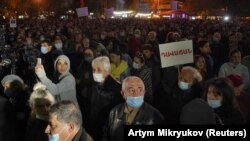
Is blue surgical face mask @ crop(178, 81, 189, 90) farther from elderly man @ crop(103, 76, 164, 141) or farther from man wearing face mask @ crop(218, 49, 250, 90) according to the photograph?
man wearing face mask @ crop(218, 49, 250, 90)

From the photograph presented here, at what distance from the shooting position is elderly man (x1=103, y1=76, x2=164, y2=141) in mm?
5235

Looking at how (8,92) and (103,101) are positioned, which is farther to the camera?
(8,92)

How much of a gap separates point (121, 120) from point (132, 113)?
0.15 metres

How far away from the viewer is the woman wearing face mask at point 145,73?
28.1ft

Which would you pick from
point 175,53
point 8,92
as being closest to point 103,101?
point 8,92

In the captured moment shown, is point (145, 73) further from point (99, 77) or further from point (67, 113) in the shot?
point (67, 113)

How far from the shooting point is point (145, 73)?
28.5 feet

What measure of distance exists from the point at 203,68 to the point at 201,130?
4.25 meters

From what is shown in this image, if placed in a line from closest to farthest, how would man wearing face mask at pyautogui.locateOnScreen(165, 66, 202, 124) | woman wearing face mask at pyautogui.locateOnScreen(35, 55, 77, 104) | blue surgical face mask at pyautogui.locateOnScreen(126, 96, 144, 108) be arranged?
blue surgical face mask at pyautogui.locateOnScreen(126, 96, 144, 108)
man wearing face mask at pyautogui.locateOnScreen(165, 66, 202, 124)
woman wearing face mask at pyautogui.locateOnScreen(35, 55, 77, 104)

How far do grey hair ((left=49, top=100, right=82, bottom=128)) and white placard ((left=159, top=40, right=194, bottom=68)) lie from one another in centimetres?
382

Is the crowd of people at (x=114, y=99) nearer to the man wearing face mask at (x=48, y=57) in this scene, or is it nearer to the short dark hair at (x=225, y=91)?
the short dark hair at (x=225, y=91)

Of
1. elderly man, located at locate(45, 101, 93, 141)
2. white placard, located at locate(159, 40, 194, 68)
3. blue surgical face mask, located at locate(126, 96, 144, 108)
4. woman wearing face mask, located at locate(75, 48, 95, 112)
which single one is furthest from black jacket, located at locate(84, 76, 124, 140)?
elderly man, located at locate(45, 101, 93, 141)

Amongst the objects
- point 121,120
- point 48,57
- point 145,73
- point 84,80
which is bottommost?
point 121,120

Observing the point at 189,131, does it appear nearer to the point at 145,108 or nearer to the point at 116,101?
the point at 145,108
